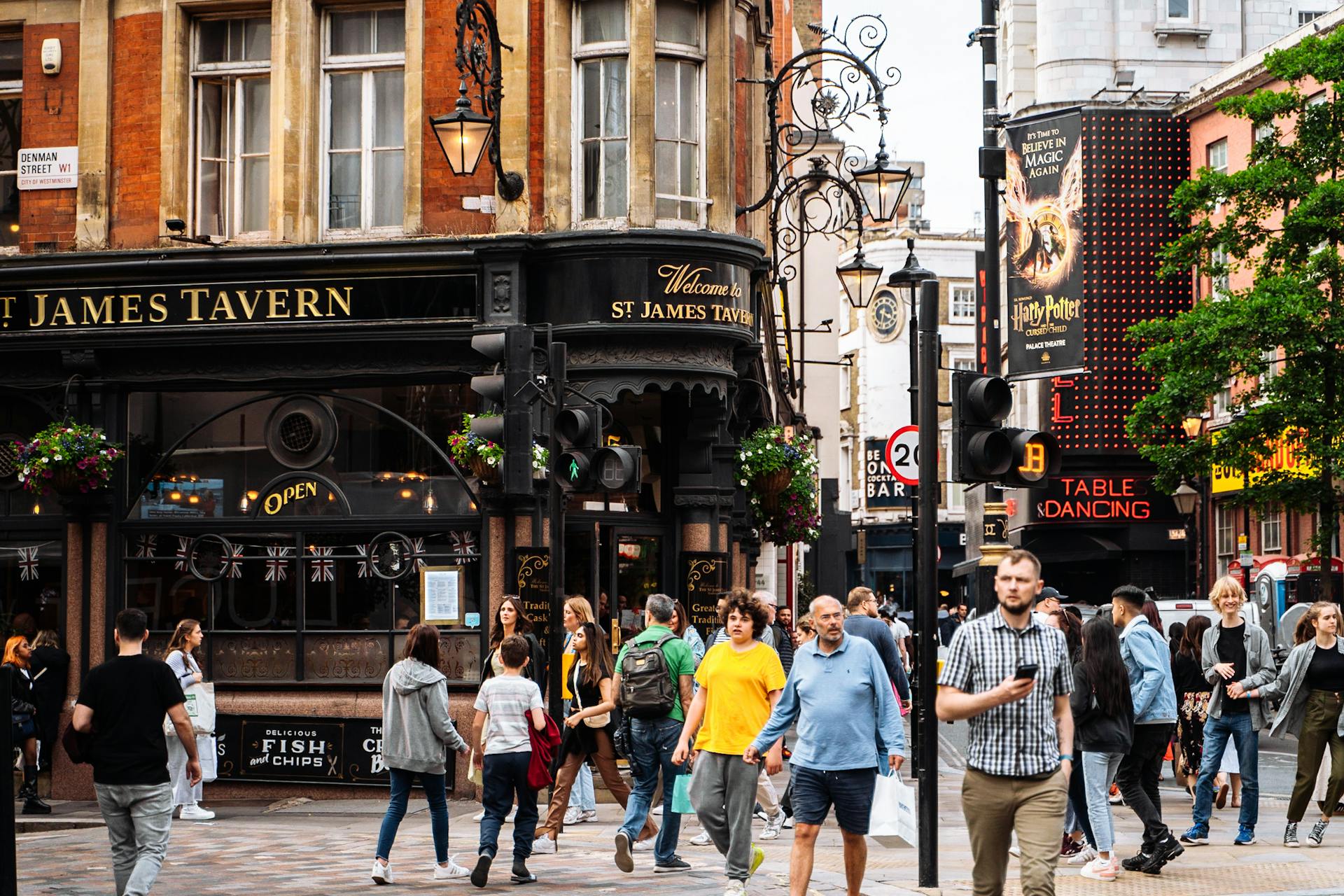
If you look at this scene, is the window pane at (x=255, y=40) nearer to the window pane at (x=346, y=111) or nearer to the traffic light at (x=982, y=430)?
the window pane at (x=346, y=111)

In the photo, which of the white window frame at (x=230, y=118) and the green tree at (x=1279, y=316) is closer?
the white window frame at (x=230, y=118)

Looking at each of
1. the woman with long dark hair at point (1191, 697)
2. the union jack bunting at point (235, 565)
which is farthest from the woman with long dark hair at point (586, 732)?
the union jack bunting at point (235, 565)

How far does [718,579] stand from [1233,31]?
124 ft

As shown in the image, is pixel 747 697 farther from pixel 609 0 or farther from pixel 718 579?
pixel 609 0

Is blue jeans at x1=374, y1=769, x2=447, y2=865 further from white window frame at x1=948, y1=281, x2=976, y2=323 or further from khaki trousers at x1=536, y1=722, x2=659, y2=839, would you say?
white window frame at x1=948, y1=281, x2=976, y2=323

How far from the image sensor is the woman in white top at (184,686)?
16.4m

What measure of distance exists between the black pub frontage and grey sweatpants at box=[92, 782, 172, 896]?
24.8ft

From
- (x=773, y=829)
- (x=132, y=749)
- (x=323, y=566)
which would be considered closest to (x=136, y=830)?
(x=132, y=749)

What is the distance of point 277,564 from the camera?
1862cm

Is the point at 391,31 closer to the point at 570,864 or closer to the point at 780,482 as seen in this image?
the point at 780,482

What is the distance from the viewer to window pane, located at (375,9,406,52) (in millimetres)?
18797

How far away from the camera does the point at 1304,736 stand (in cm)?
1383

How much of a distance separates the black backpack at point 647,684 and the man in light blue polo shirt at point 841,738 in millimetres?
2375

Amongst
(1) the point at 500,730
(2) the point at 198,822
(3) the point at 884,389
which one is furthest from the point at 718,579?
(3) the point at 884,389
